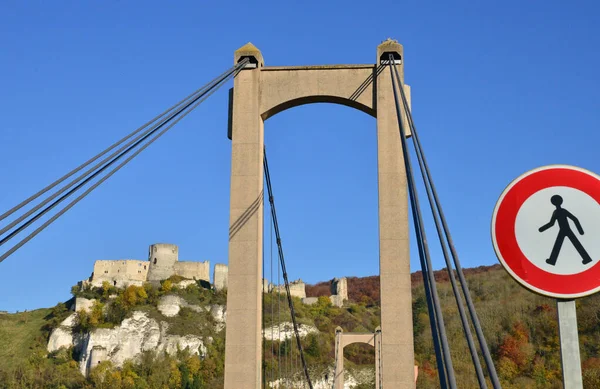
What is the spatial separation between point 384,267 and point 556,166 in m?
6.62

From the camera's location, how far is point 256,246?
350 inches

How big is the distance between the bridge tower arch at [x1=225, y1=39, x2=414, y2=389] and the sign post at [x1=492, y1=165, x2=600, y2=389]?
6.46m

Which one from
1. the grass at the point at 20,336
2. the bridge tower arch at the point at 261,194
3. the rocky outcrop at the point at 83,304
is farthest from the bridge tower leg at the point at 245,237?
the grass at the point at 20,336

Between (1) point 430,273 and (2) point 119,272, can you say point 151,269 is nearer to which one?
(2) point 119,272

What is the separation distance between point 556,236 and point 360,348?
77368 millimetres

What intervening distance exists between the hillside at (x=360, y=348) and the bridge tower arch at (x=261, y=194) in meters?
42.6

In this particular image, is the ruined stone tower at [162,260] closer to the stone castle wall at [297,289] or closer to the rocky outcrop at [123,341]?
the rocky outcrop at [123,341]

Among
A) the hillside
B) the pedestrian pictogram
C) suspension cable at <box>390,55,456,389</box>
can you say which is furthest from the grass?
the pedestrian pictogram

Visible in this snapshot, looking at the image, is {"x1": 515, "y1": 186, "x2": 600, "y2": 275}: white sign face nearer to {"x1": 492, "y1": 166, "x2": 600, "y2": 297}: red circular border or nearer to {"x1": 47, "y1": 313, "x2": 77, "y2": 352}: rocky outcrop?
{"x1": 492, "y1": 166, "x2": 600, "y2": 297}: red circular border

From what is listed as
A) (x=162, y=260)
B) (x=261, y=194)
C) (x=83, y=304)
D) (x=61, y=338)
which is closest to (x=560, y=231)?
(x=261, y=194)

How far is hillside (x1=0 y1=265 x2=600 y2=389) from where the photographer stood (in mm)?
54625

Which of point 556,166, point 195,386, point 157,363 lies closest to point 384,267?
point 556,166

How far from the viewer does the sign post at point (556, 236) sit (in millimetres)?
2193

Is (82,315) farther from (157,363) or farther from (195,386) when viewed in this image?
(195,386)
